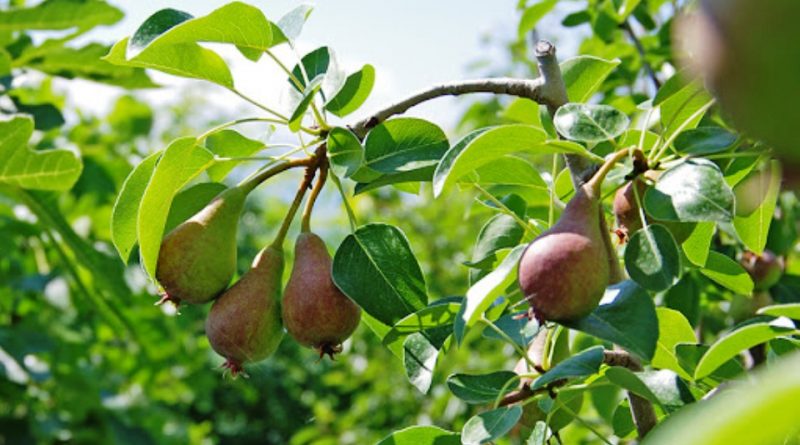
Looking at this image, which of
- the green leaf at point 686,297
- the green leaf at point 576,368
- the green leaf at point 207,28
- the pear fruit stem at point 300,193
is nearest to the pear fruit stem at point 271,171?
the pear fruit stem at point 300,193

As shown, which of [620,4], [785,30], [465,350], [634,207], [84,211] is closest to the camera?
[785,30]

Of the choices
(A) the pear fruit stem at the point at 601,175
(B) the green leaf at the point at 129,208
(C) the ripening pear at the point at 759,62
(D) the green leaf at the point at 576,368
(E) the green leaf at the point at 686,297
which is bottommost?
(E) the green leaf at the point at 686,297

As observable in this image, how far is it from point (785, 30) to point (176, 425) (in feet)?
11.4

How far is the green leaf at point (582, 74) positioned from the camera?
1.03m

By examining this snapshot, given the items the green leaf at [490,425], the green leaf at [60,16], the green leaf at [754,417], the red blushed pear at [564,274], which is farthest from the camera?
the green leaf at [60,16]

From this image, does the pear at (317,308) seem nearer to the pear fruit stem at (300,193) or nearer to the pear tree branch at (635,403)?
the pear fruit stem at (300,193)

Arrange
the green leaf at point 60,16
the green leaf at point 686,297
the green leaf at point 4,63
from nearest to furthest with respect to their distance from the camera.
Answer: the green leaf at point 686,297 → the green leaf at point 4,63 → the green leaf at point 60,16

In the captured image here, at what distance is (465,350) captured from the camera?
3.32 m

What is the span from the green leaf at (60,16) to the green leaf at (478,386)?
135 cm

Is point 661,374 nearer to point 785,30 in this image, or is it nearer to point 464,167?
point 464,167

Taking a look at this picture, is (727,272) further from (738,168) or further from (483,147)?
(483,147)

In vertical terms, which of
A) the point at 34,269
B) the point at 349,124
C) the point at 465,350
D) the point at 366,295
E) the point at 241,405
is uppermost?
the point at 349,124

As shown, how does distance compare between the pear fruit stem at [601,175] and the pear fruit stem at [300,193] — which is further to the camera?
the pear fruit stem at [300,193]

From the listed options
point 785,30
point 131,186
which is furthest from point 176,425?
point 785,30
